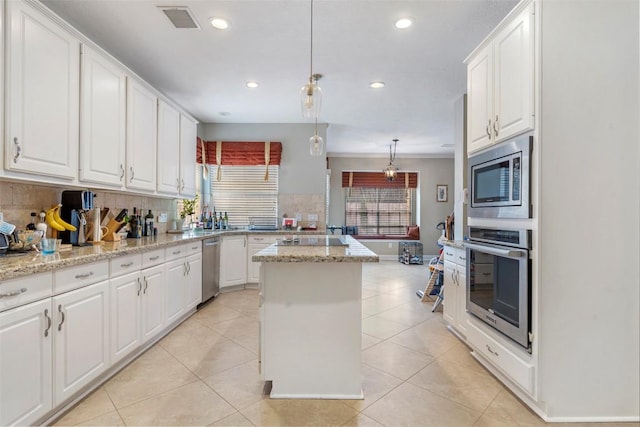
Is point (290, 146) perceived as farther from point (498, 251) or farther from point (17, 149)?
point (498, 251)

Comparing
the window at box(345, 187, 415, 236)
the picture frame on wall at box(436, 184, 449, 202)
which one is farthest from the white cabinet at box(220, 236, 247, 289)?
the picture frame on wall at box(436, 184, 449, 202)

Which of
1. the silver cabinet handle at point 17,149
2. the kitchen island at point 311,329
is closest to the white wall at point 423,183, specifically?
the kitchen island at point 311,329

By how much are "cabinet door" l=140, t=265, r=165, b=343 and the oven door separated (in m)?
2.62

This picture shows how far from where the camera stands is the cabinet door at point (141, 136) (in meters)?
2.95

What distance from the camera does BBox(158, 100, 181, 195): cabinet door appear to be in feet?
11.5

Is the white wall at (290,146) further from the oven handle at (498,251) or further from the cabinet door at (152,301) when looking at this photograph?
the oven handle at (498,251)

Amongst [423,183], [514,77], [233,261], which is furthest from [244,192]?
[423,183]

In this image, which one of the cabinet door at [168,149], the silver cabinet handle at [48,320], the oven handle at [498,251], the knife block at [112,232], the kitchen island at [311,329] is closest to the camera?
the silver cabinet handle at [48,320]

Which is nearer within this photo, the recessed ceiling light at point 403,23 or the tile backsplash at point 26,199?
the tile backsplash at point 26,199

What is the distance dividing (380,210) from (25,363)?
25.4ft

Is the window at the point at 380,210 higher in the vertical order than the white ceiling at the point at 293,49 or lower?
lower

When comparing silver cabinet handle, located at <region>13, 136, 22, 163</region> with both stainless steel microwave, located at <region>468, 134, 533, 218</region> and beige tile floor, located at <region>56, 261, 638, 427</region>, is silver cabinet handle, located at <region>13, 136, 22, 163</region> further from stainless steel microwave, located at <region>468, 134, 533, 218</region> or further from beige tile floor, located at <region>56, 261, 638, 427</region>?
stainless steel microwave, located at <region>468, 134, 533, 218</region>

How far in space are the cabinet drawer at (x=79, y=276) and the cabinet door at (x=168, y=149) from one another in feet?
5.03

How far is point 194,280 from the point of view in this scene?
368 cm
